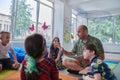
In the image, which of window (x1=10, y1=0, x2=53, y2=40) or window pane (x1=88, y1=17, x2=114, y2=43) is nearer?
window (x1=10, y1=0, x2=53, y2=40)

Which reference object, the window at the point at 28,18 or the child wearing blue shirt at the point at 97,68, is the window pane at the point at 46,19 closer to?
the window at the point at 28,18

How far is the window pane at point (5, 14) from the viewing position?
11.4 ft

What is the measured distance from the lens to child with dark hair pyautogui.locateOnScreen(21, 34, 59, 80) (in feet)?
3.38

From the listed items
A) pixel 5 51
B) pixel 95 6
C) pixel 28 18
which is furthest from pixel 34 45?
pixel 95 6

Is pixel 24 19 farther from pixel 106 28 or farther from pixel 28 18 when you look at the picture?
pixel 106 28

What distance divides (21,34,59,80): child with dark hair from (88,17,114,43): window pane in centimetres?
659

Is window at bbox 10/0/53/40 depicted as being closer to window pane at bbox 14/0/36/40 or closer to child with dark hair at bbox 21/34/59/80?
window pane at bbox 14/0/36/40

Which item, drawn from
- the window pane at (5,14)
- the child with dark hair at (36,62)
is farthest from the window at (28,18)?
the child with dark hair at (36,62)

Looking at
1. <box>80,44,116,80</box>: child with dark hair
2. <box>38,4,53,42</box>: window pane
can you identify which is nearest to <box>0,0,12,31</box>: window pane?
<box>38,4,53,42</box>: window pane

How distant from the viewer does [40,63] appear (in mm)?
1085

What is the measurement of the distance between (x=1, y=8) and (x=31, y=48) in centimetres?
279

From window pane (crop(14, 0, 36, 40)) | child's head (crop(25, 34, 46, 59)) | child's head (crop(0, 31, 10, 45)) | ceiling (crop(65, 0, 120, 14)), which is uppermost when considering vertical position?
ceiling (crop(65, 0, 120, 14))

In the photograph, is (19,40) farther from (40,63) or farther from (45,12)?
(40,63)

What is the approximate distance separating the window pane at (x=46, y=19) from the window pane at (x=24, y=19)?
1.26ft
